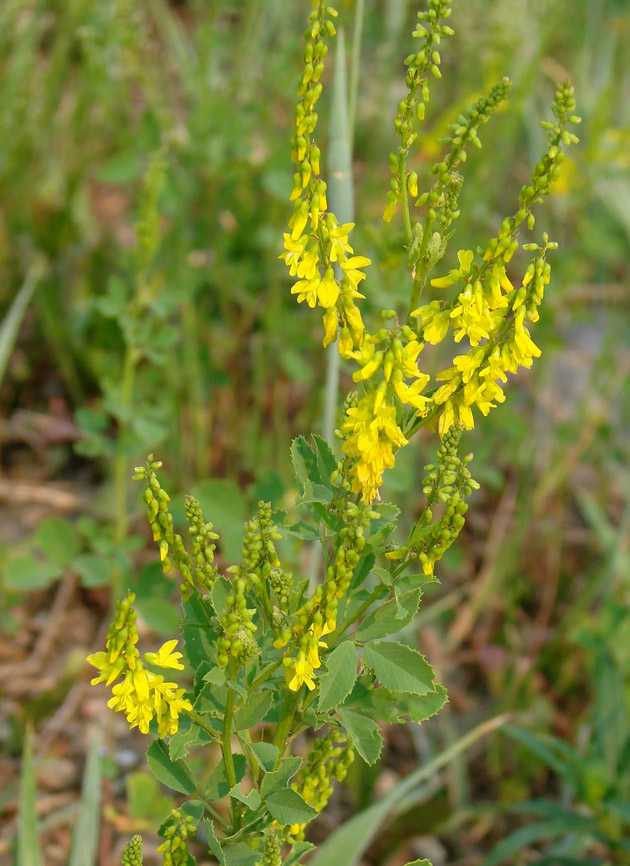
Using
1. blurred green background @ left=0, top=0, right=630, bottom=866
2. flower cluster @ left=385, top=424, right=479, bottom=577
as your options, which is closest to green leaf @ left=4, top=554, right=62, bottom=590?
blurred green background @ left=0, top=0, right=630, bottom=866

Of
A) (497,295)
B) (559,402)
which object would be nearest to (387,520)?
(497,295)

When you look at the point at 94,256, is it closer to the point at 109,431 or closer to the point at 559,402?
the point at 109,431

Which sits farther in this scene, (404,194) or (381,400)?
(404,194)

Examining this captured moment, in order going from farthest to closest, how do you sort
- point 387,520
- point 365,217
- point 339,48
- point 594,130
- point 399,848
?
point 594,130, point 365,217, point 399,848, point 339,48, point 387,520

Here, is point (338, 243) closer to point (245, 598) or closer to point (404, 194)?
point (404, 194)

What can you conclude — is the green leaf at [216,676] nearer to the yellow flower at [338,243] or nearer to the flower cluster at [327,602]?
the flower cluster at [327,602]

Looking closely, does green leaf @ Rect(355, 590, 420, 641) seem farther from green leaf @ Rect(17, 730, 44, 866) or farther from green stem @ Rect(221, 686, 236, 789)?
green leaf @ Rect(17, 730, 44, 866)

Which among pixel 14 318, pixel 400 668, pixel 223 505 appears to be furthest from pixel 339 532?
pixel 14 318
